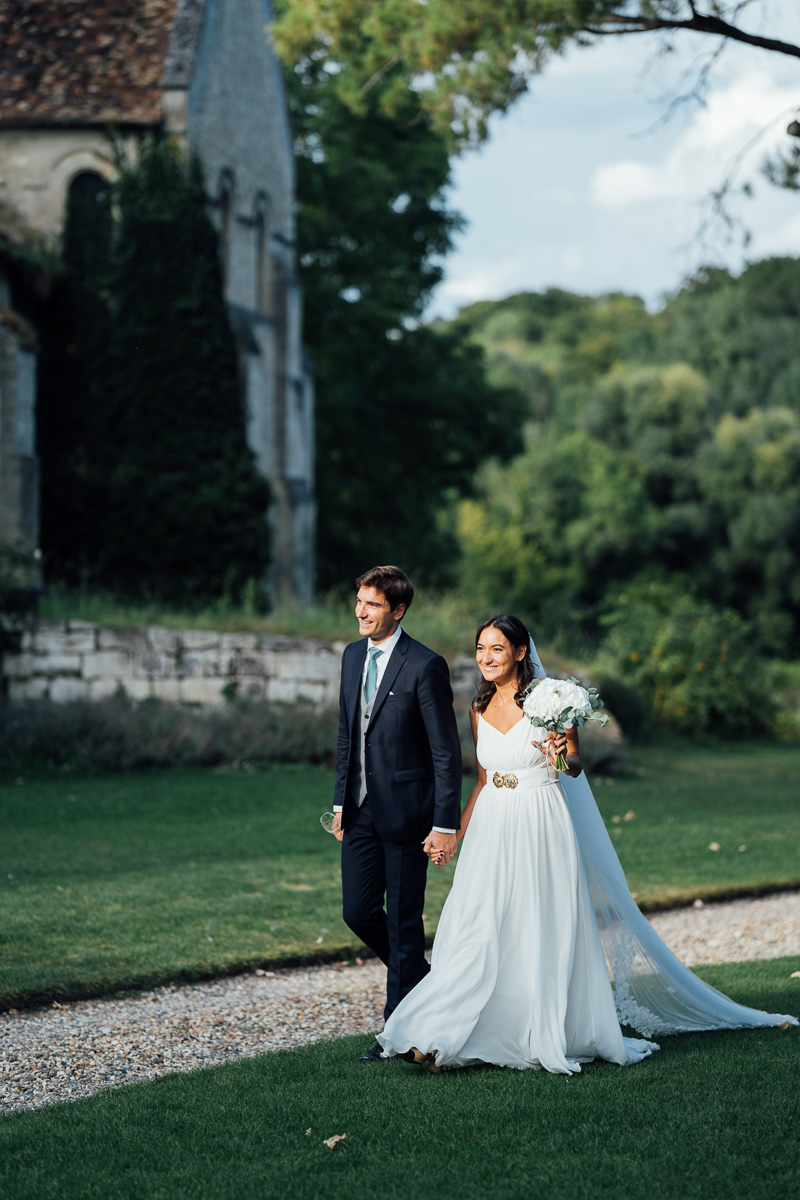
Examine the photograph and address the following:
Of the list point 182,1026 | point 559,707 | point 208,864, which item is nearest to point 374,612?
point 559,707

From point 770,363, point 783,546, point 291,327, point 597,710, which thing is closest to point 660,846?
point 597,710

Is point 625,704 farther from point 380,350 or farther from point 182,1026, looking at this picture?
point 182,1026

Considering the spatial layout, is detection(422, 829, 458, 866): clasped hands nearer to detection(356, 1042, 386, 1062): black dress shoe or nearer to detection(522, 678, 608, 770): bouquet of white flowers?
detection(522, 678, 608, 770): bouquet of white flowers

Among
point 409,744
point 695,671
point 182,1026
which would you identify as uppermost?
point 409,744

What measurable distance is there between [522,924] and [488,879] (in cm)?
22

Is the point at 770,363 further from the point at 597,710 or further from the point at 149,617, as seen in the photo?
the point at 597,710

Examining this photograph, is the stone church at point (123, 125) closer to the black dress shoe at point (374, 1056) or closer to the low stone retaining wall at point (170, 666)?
the low stone retaining wall at point (170, 666)

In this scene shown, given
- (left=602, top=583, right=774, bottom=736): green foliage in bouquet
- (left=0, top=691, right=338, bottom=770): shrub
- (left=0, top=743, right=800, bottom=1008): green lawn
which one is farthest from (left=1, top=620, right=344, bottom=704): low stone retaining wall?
(left=602, top=583, right=774, bottom=736): green foliage in bouquet

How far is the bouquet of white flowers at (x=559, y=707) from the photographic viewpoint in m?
5.21

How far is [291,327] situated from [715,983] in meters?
20.1

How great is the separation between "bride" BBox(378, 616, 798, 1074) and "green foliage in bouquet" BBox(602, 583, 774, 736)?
1714 centimetres

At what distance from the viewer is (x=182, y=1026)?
6145 millimetres

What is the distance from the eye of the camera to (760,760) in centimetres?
1962

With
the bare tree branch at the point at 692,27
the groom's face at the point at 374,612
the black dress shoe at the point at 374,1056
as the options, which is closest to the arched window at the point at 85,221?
the bare tree branch at the point at 692,27
